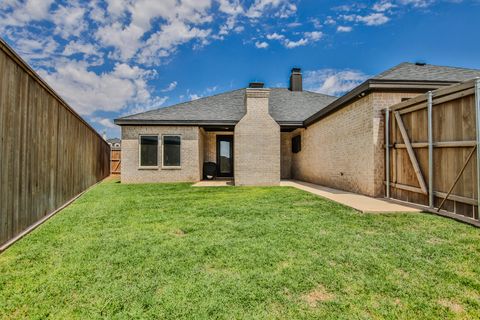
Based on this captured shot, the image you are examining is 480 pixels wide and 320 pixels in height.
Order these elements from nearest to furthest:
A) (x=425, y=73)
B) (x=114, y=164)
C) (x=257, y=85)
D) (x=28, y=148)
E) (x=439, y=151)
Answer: (x=28, y=148) < (x=439, y=151) < (x=425, y=73) < (x=257, y=85) < (x=114, y=164)

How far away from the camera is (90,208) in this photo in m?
5.41

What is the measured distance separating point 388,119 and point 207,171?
9192mm

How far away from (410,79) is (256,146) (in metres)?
5.62

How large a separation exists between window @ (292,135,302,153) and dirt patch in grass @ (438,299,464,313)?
11234 millimetres

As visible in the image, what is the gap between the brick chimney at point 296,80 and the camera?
17062 mm

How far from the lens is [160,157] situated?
38.5 feet

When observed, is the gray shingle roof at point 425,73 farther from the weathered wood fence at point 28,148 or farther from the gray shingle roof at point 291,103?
the weathered wood fence at point 28,148

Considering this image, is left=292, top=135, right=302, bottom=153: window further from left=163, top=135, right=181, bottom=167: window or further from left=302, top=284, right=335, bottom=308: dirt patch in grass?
left=302, top=284, right=335, bottom=308: dirt patch in grass

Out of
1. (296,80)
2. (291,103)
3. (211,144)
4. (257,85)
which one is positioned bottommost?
(211,144)

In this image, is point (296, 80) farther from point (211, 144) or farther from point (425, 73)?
point (425, 73)

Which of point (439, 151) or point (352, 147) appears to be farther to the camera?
point (352, 147)

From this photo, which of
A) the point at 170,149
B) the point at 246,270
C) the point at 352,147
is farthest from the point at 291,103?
the point at 246,270

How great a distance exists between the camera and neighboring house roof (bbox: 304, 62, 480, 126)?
618 cm

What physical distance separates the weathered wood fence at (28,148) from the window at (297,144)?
10334 millimetres
